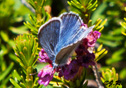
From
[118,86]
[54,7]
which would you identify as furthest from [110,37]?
[118,86]

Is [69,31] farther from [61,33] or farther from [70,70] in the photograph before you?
[70,70]

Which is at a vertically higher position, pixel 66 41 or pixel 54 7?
pixel 54 7

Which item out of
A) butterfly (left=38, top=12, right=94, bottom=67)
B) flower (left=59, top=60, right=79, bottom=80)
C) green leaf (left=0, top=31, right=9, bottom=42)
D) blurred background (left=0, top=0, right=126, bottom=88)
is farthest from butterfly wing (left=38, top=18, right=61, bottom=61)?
green leaf (left=0, top=31, right=9, bottom=42)

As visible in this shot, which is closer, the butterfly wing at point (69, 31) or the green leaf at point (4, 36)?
the butterfly wing at point (69, 31)

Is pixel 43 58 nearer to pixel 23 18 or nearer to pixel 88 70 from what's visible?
pixel 88 70

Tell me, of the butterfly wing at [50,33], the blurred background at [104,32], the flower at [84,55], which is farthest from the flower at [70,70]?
the blurred background at [104,32]

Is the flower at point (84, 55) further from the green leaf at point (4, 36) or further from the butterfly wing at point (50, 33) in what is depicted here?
the green leaf at point (4, 36)

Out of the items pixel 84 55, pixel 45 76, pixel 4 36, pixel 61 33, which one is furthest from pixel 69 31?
pixel 4 36
